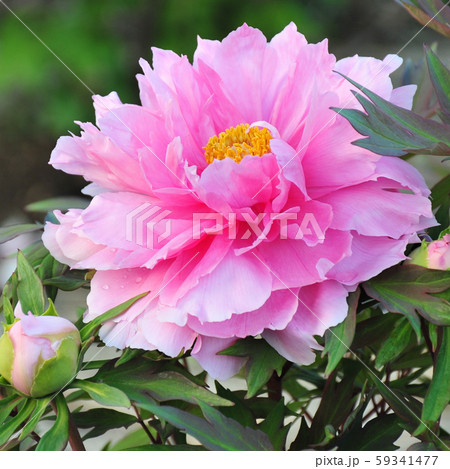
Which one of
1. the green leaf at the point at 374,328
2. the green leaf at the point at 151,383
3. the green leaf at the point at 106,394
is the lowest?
the green leaf at the point at 374,328

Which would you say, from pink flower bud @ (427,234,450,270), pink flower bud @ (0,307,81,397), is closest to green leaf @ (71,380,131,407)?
pink flower bud @ (0,307,81,397)

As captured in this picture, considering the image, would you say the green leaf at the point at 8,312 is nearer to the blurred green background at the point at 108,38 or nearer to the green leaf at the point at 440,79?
the green leaf at the point at 440,79

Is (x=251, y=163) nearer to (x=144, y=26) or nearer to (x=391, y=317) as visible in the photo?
(x=391, y=317)

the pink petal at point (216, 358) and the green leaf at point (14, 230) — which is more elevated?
the green leaf at point (14, 230)

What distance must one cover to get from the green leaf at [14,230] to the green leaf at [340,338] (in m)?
0.15

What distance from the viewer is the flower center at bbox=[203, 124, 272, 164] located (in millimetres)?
292

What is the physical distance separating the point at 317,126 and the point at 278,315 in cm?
7

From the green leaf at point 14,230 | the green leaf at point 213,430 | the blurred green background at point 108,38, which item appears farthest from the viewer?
the blurred green background at point 108,38

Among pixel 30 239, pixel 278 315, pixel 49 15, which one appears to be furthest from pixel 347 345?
pixel 49 15

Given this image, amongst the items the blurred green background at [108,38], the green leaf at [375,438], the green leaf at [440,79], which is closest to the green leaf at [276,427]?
the green leaf at [375,438]

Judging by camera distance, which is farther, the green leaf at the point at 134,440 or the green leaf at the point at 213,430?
the green leaf at the point at 134,440

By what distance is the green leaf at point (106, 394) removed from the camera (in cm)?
24

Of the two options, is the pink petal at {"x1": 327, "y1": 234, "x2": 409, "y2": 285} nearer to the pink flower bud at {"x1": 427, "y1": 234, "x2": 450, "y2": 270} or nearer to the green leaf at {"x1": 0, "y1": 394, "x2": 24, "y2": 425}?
the pink flower bud at {"x1": 427, "y1": 234, "x2": 450, "y2": 270}

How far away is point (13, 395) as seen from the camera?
0.26 m
